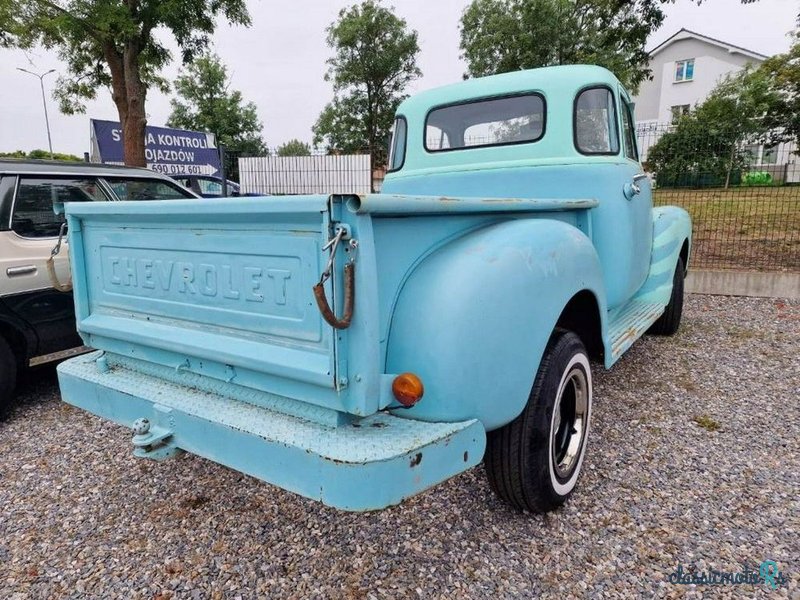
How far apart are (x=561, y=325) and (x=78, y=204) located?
2348mm

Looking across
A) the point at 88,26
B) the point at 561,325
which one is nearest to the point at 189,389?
the point at 561,325

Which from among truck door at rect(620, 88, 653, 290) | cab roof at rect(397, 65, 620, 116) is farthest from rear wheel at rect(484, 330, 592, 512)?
cab roof at rect(397, 65, 620, 116)

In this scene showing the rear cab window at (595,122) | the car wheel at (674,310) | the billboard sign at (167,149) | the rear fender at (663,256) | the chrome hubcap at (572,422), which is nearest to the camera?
the chrome hubcap at (572,422)

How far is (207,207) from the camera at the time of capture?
185 cm

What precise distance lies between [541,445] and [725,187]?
7333 mm

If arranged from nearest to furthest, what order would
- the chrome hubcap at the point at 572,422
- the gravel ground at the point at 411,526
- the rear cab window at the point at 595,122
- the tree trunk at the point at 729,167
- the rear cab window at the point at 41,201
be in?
the gravel ground at the point at 411,526
the chrome hubcap at the point at 572,422
the rear cab window at the point at 595,122
the rear cab window at the point at 41,201
the tree trunk at the point at 729,167

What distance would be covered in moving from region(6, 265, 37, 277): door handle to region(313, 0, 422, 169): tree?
76.7 ft

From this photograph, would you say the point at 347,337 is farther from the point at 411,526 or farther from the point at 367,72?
the point at 367,72

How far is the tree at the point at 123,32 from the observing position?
29.7 ft

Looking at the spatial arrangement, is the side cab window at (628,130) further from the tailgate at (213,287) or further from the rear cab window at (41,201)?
the rear cab window at (41,201)

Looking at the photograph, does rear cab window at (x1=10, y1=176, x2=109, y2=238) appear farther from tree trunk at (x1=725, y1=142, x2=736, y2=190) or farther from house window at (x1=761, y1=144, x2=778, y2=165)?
house window at (x1=761, y1=144, x2=778, y2=165)

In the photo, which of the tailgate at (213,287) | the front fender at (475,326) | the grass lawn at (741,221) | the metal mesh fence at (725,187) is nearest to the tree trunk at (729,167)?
the metal mesh fence at (725,187)

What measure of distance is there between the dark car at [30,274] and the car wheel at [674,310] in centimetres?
521

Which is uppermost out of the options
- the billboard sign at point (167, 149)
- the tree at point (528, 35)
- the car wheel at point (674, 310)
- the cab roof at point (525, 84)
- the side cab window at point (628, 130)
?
the tree at point (528, 35)
